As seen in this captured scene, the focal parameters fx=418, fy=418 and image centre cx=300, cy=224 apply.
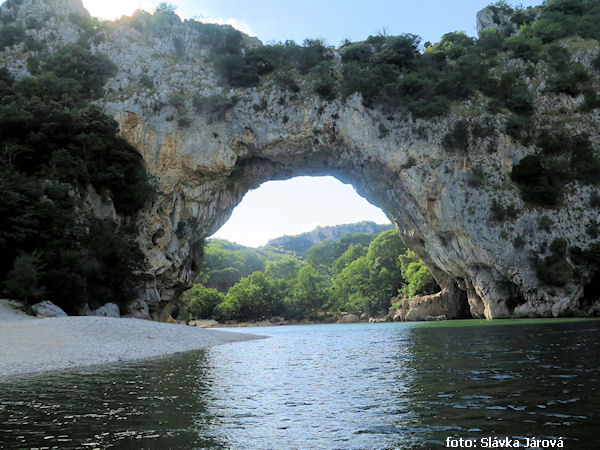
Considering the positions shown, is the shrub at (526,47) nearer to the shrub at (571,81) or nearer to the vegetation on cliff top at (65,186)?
the shrub at (571,81)

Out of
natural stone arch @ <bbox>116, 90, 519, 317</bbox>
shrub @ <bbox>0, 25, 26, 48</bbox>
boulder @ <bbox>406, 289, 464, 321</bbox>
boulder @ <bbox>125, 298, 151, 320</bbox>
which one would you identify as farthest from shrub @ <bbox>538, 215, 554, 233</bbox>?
shrub @ <bbox>0, 25, 26, 48</bbox>

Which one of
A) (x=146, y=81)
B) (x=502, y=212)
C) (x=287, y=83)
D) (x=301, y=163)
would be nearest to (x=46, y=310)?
(x=146, y=81)

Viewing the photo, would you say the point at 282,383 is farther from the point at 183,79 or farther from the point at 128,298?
the point at 183,79

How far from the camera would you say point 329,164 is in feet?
135

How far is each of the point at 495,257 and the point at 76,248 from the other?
1226 inches

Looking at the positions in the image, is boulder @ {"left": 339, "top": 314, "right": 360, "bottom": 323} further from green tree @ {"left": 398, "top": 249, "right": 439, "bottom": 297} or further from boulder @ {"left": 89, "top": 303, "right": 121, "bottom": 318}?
boulder @ {"left": 89, "top": 303, "right": 121, "bottom": 318}

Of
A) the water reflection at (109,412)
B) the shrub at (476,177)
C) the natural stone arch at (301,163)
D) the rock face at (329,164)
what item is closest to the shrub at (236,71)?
the rock face at (329,164)

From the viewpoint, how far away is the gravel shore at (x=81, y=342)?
1227 centimetres

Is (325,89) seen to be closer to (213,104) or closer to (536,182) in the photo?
(213,104)

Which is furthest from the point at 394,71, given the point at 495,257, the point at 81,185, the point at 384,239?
the point at 384,239

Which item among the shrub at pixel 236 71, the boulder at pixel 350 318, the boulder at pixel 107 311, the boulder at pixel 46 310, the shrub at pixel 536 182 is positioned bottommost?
the boulder at pixel 350 318

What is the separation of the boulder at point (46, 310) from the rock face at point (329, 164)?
10769 millimetres

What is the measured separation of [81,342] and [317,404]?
40.7ft

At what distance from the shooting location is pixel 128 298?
29.9 meters
